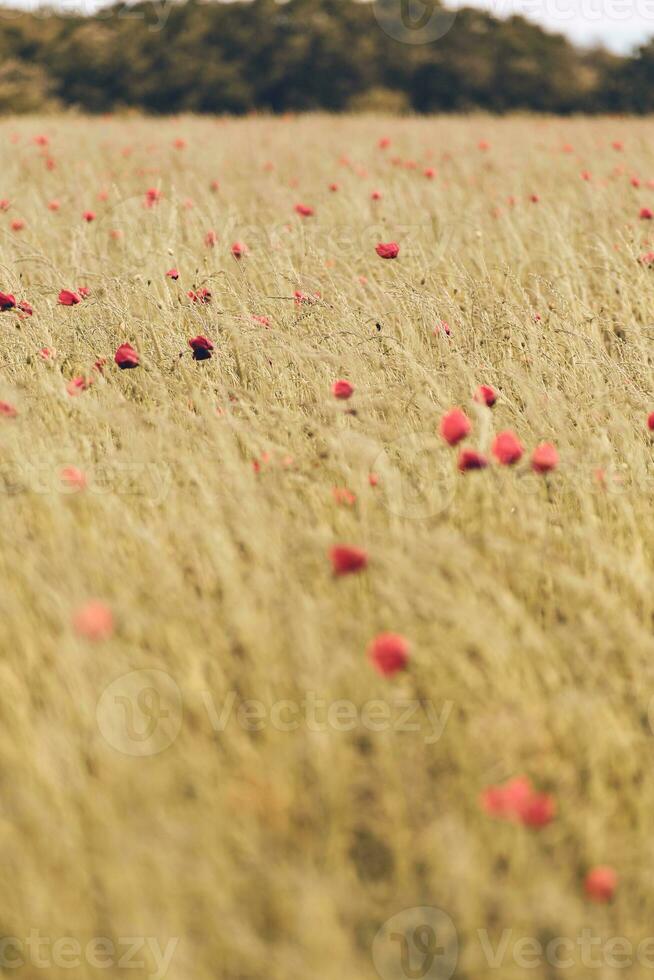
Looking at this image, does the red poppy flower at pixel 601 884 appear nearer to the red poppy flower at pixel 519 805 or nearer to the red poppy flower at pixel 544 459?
the red poppy flower at pixel 519 805

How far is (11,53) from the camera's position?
17.6 meters

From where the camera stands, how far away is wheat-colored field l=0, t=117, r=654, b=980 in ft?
3.04

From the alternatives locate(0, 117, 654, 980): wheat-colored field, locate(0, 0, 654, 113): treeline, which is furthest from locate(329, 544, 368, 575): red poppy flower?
locate(0, 0, 654, 113): treeline

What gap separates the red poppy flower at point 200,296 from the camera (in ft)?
8.15

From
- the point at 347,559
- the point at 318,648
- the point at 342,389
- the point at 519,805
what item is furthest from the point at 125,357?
the point at 519,805

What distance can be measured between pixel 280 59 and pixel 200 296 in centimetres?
1746

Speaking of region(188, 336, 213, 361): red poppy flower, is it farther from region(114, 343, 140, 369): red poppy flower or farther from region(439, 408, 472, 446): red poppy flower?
region(439, 408, 472, 446): red poppy flower

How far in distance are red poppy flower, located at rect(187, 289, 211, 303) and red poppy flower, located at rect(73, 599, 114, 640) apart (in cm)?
152

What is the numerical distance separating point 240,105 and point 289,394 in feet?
57.6

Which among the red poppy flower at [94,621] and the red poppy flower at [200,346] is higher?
the red poppy flower at [94,621]

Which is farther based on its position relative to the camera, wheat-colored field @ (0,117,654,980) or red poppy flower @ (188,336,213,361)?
red poppy flower @ (188,336,213,361)

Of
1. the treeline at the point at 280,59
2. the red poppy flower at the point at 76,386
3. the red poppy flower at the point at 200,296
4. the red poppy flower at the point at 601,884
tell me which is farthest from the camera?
the treeline at the point at 280,59

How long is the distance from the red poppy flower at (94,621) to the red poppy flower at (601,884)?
686 millimetres

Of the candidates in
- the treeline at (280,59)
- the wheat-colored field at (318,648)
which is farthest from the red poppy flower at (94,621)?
the treeline at (280,59)
